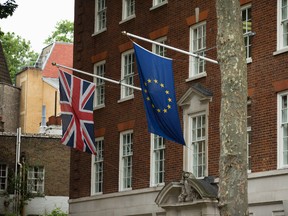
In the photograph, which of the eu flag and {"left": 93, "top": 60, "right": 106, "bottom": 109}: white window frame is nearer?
the eu flag

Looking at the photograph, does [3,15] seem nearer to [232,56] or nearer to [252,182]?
[252,182]

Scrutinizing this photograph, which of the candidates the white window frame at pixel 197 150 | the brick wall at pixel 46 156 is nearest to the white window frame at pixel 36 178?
the brick wall at pixel 46 156

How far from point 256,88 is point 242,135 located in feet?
44.0

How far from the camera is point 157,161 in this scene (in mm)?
39125

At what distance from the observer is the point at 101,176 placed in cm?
4319

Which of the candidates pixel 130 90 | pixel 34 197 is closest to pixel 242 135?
pixel 130 90

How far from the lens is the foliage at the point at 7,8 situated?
3569 centimetres

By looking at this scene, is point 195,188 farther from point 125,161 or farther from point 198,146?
point 125,161

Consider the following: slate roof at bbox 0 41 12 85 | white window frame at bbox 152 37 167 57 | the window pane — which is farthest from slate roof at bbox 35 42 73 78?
the window pane

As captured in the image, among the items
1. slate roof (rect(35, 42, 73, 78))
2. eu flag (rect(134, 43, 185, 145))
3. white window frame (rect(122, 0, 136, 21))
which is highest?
slate roof (rect(35, 42, 73, 78))

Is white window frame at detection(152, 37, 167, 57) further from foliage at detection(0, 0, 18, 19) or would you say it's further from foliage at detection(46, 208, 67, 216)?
foliage at detection(46, 208, 67, 216)

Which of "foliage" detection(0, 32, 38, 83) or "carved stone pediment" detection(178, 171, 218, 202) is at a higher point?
"foliage" detection(0, 32, 38, 83)

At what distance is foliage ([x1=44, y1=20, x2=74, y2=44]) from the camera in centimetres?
10662

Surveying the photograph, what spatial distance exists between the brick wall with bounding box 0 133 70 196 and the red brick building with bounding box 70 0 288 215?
15.2 m
